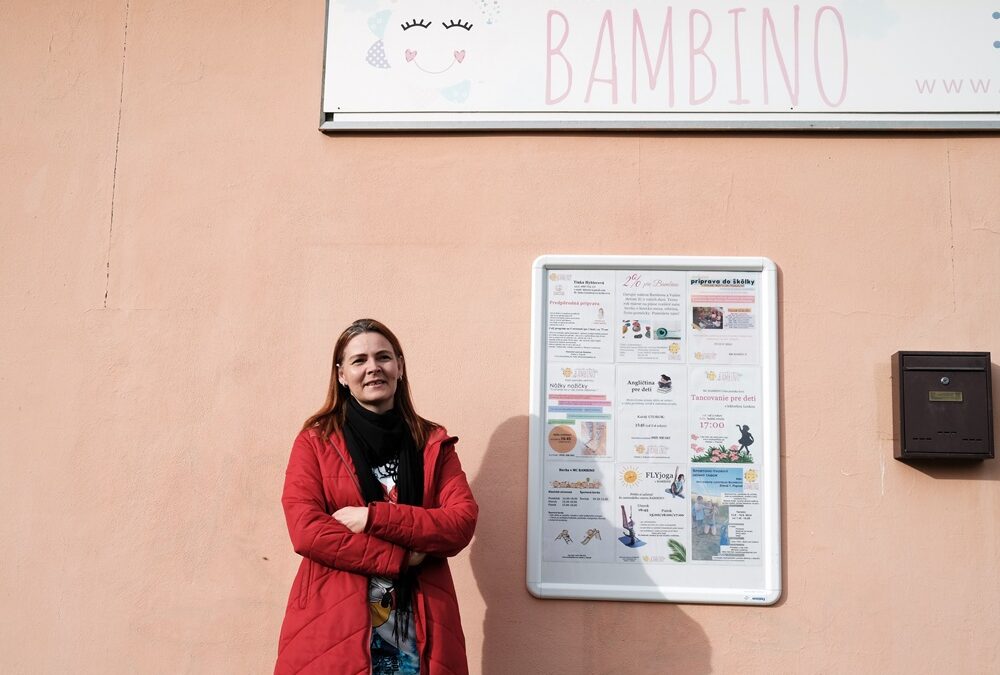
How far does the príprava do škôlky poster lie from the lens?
3414 millimetres

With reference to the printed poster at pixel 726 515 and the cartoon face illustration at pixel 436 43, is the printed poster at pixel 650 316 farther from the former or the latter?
the cartoon face illustration at pixel 436 43

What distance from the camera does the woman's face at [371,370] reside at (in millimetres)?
2984

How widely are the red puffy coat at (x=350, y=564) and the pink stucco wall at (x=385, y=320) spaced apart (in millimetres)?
593

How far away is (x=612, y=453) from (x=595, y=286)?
2.11ft

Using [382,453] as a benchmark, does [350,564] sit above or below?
below

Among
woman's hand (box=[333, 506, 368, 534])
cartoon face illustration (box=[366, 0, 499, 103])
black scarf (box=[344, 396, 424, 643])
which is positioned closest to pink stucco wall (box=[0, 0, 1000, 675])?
cartoon face illustration (box=[366, 0, 499, 103])

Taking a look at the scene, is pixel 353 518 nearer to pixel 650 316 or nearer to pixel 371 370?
pixel 371 370

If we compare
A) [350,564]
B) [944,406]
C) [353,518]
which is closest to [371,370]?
[353,518]

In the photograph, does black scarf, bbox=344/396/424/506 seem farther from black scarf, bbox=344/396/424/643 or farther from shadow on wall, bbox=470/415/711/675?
shadow on wall, bbox=470/415/711/675

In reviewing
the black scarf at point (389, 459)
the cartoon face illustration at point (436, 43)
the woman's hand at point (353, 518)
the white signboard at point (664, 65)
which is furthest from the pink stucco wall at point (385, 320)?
the woman's hand at point (353, 518)

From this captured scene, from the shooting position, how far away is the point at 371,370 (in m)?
2.98

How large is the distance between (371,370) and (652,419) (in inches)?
44.6

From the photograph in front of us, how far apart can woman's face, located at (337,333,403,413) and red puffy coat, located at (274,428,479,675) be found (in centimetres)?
19

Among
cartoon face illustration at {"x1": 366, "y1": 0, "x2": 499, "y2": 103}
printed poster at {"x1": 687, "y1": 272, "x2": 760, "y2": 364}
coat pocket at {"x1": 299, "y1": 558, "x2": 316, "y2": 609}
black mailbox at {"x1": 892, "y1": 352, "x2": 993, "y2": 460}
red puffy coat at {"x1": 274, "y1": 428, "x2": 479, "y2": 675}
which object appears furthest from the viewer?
cartoon face illustration at {"x1": 366, "y1": 0, "x2": 499, "y2": 103}
